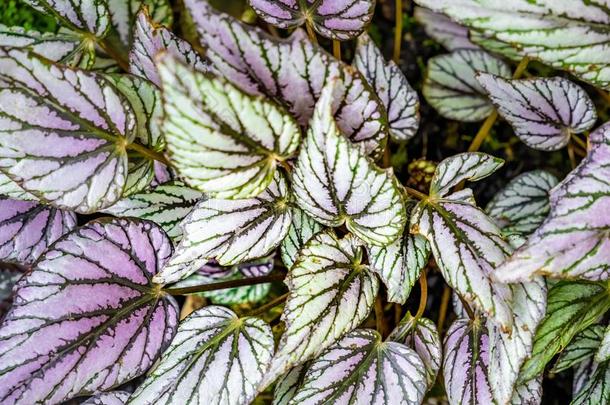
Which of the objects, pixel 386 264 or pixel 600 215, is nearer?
pixel 600 215

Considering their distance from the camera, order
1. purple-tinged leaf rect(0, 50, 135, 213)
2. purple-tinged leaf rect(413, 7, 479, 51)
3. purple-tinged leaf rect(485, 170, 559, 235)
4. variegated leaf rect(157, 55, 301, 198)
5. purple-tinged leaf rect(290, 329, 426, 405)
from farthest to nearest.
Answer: purple-tinged leaf rect(413, 7, 479, 51) → purple-tinged leaf rect(485, 170, 559, 235) → purple-tinged leaf rect(290, 329, 426, 405) → purple-tinged leaf rect(0, 50, 135, 213) → variegated leaf rect(157, 55, 301, 198)

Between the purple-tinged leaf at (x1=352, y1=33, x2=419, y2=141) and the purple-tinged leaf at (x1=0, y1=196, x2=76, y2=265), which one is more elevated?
the purple-tinged leaf at (x1=352, y1=33, x2=419, y2=141)

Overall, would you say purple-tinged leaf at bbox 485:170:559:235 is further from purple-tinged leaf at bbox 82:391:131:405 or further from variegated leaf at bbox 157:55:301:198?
purple-tinged leaf at bbox 82:391:131:405

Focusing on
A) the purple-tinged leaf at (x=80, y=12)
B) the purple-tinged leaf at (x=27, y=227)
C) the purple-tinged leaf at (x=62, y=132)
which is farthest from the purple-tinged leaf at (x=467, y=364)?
the purple-tinged leaf at (x=80, y=12)

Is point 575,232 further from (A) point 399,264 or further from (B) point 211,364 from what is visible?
(B) point 211,364

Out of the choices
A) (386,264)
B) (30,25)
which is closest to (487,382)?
(386,264)

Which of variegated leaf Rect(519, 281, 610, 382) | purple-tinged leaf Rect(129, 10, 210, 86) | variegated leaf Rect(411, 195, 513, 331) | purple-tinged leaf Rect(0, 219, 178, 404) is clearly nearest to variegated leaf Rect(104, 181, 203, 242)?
purple-tinged leaf Rect(0, 219, 178, 404)

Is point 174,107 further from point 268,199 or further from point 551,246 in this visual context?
point 551,246
